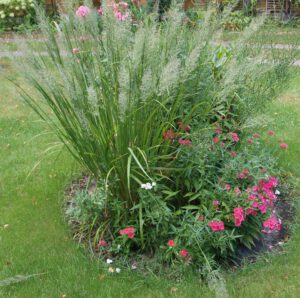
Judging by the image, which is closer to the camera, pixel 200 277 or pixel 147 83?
pixel 147 83

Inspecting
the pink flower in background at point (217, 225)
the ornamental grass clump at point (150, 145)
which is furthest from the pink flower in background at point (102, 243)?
the pink flower in background at point (217, 225)

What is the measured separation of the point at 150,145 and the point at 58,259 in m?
0.94

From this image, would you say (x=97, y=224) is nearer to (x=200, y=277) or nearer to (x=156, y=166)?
(x=156, y=166)

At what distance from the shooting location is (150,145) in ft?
9.14

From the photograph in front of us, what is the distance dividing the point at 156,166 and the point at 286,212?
1231 mm

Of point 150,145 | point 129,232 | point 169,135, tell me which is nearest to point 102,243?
point 129,232

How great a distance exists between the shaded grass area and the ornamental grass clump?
0.57ft

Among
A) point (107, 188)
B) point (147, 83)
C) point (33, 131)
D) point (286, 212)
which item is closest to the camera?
point (147, 83)

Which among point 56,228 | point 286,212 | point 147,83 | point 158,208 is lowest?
point 286,212

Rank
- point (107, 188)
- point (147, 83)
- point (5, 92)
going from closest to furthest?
point (147, 83), point (107, 188), point (5, 92)

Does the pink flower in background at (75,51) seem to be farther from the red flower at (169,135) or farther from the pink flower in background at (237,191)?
the pink flower in background at (237,191)

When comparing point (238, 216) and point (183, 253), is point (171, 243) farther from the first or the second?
point (238, 216)

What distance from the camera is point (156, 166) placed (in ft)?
9.46

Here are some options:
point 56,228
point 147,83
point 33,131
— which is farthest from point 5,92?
point 147,83
